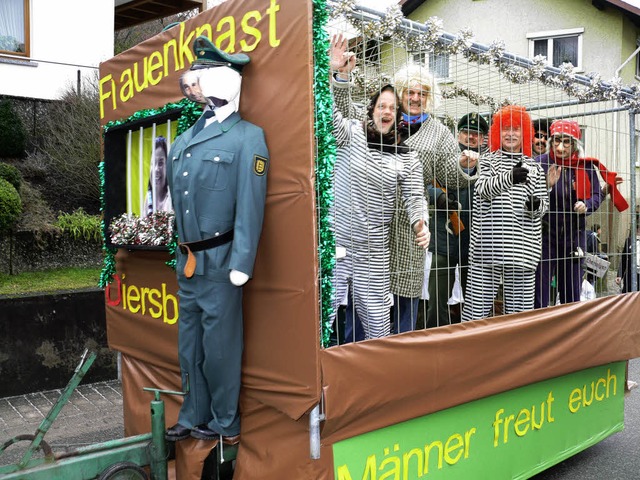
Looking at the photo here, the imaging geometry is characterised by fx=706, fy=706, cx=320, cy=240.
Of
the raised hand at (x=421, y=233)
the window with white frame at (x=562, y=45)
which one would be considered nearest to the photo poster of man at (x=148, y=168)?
the raised hand at (x=421, y=233)

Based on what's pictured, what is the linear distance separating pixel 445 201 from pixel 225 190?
1.35m

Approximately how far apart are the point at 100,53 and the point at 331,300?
10.6 meters

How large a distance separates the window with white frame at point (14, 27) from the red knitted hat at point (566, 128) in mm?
9382

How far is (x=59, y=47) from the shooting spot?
37.4ft

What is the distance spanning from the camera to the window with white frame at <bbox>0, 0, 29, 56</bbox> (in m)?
11.0

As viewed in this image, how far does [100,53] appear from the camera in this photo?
39.2 ft

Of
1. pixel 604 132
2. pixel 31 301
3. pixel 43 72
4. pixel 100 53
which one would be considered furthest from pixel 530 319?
pixel 100 53

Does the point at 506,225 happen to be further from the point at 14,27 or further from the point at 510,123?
the point at 14,27

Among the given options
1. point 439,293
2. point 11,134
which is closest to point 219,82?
point 439,293

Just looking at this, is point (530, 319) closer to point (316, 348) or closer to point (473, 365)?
point (473, 365)

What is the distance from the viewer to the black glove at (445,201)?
11.5 ft

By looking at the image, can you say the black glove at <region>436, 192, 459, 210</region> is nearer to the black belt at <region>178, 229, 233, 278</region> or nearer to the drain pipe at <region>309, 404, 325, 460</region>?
the black belt at <region>178, 229, 233, 278</region>

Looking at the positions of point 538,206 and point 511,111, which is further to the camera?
point 538,206

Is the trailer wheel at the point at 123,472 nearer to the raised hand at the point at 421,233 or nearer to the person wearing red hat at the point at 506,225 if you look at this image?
the raised hand at the point at 421,233
